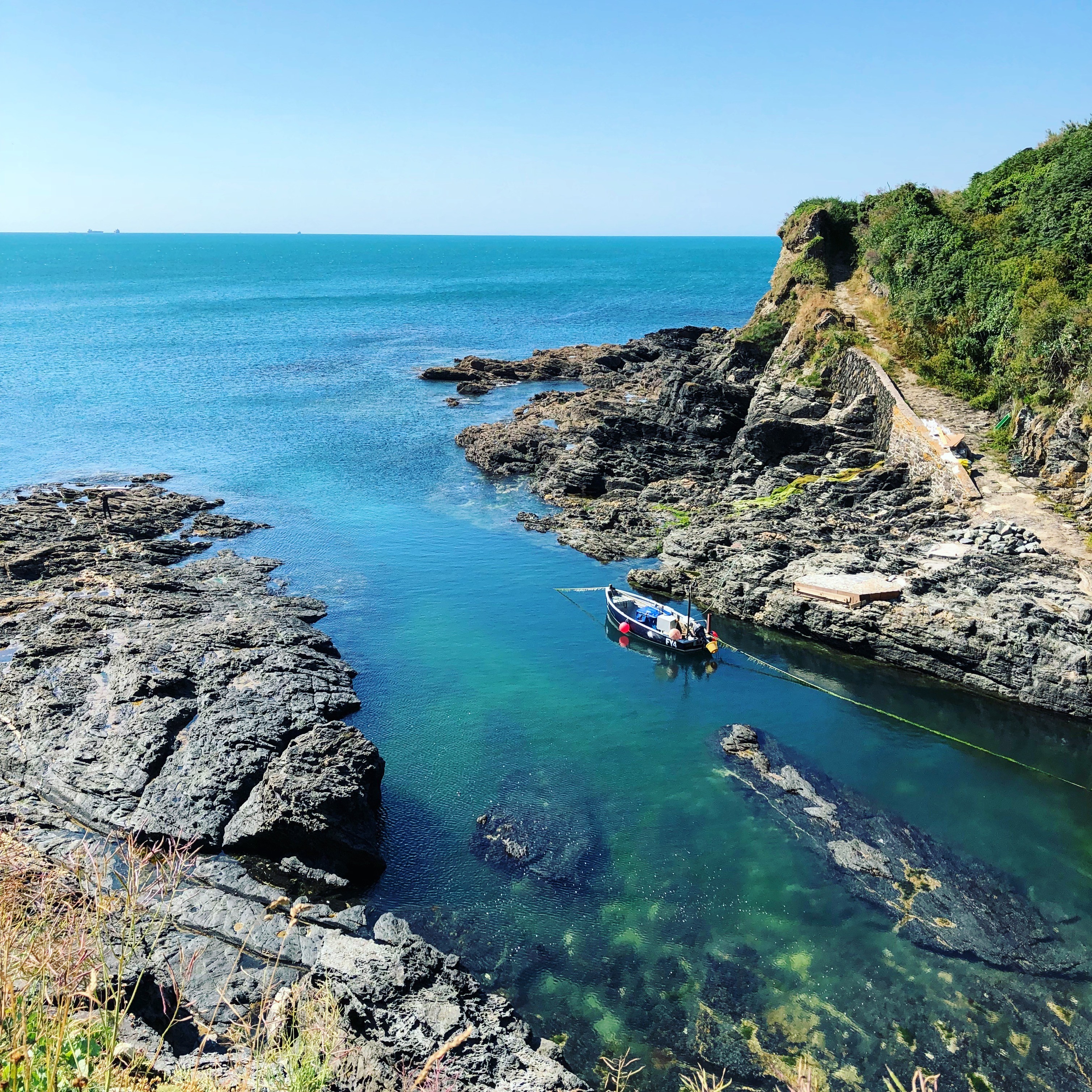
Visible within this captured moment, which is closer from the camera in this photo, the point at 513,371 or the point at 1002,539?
the point at 1002,539

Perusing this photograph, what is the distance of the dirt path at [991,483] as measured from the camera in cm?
2916

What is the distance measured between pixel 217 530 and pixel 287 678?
17.2 meters

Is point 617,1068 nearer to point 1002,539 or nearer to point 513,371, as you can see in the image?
point 1002,539

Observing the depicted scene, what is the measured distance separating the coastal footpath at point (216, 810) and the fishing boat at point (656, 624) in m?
10.5

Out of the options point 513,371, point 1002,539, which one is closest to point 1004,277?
point 1002,539

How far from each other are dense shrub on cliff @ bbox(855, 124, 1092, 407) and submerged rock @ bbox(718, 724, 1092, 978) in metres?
21.8

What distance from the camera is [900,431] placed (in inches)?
1474

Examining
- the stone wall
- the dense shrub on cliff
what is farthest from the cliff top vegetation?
the stone wall

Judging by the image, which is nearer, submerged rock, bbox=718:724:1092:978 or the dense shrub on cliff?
submerged rock, bbox=718:724:1092:978

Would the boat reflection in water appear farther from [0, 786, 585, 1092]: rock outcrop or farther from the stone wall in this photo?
[0, 786, 585, 1092]: rock outcrop

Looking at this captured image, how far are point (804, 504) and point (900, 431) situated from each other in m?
5.89

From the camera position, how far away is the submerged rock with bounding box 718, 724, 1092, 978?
17109mm

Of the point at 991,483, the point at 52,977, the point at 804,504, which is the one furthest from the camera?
the point at 804,504

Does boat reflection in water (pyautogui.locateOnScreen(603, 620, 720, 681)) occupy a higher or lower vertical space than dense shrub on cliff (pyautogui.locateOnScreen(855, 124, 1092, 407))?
lower
